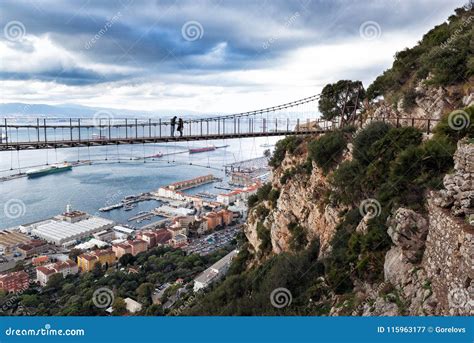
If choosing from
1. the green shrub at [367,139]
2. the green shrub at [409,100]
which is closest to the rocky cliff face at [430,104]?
the green shrub at [409,100]

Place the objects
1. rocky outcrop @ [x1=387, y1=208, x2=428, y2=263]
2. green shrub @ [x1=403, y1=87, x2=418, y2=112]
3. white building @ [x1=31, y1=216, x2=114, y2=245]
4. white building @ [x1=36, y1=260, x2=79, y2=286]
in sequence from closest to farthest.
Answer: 1. rocky outcrop @ [x1=387, y1=208, x2=428, y2=263]
2. green shrub @ [x1=403, y1=87, x2=418, y2=112]
3. white building @ [x1=36, y1=260, x2=79, y2=286]
4. white building @ [x1=31, y1=216, x2=114, y2=245]

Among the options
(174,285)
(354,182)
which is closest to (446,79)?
(354,182)

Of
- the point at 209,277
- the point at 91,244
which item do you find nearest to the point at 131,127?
the point at 209,277

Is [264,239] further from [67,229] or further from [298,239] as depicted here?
[67,229]

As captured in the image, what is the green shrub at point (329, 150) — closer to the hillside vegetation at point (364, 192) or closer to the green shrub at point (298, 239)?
the hillside vegetation at point (364, 192)

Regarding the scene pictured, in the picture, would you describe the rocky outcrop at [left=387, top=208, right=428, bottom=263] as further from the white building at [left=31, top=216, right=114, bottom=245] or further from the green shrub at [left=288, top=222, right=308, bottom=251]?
the white building at [left=31, top=216, right=114, bottom=245]

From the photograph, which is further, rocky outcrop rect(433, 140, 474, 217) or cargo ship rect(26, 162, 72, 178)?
cargo ship rect(26, 162, 72, 178)

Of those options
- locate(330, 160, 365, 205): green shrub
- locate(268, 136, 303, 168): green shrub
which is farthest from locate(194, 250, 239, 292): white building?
locate(330, 160, 365, 205): green shrub
